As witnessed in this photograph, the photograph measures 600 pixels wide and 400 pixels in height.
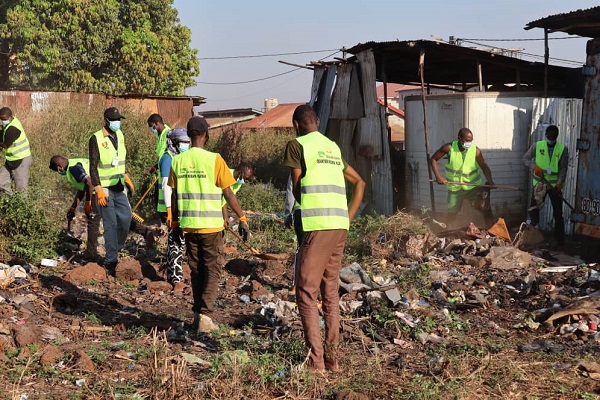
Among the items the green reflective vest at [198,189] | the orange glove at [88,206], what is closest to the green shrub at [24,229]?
the orange glove at [88,206]

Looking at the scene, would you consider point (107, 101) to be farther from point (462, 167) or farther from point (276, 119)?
point (462, 167)

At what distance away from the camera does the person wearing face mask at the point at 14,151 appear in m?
10.5

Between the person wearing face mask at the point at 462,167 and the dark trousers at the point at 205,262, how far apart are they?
15.4 feet

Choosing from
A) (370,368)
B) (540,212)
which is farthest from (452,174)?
(370,368)

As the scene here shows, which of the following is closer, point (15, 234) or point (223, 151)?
point (15, 234)

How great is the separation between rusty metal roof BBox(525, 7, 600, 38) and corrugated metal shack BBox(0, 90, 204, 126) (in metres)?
9.39

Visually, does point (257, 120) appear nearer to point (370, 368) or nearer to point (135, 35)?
point (135, 35)

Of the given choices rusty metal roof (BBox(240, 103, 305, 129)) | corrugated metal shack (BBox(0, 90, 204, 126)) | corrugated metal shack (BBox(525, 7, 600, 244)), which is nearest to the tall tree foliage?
corrugated metal shack (BBox(0, 90, 204, 126))

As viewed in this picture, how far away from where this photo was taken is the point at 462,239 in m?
9.80

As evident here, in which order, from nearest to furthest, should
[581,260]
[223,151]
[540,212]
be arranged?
[581,260] < [540,212] < [223,151]

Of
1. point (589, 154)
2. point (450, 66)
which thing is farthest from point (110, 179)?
point (450, 66)

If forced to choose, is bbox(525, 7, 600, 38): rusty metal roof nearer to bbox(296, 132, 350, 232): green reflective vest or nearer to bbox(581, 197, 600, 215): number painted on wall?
bbox(581, 197, 600, 215): number painted on wall

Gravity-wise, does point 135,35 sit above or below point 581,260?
above

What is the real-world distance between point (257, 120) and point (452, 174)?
61.0 feet
